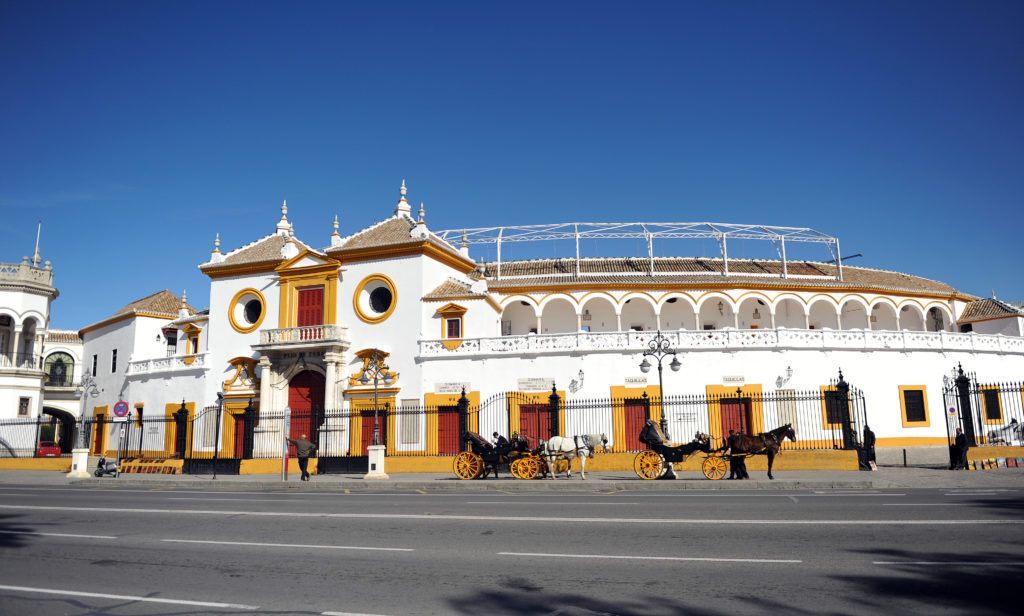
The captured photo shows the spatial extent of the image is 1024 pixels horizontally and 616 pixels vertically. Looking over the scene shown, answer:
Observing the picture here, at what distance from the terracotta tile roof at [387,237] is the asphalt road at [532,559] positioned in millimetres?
20501

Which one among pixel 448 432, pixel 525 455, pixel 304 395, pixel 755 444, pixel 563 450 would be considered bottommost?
pixel 525 455

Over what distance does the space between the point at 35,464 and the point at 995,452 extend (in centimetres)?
3649

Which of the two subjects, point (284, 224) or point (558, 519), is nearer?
point (558, 519)

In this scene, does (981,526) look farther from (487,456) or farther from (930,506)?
(487,456)

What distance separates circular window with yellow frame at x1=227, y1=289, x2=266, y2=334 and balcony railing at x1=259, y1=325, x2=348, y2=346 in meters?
2.06

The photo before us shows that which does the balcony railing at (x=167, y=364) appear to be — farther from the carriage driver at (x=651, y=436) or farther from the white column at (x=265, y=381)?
the carriage driver at (x=651, y=436)

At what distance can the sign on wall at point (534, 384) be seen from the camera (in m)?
30.0

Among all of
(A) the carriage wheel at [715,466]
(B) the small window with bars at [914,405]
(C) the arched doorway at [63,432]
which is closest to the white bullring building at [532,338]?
(B) the small window with bars at [914,405]

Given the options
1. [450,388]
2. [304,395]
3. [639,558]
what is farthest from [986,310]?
[639,558]

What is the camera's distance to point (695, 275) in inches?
1437

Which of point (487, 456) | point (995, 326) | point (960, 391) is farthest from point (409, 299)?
point (995, 326)

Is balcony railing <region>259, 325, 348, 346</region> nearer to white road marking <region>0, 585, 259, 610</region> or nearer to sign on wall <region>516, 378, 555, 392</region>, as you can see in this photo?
sign on wall <region>516, 378, 555, 392</region>

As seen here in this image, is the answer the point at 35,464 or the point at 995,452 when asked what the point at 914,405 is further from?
the point at 35,464

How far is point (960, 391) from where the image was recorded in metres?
23.8
